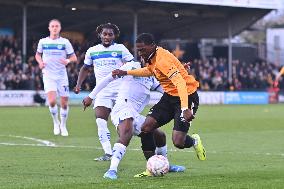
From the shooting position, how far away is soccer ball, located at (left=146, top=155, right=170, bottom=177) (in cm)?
1023

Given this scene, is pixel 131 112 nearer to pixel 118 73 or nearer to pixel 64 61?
pixel 118 73

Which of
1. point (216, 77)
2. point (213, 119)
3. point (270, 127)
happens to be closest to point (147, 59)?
point (270, 127)

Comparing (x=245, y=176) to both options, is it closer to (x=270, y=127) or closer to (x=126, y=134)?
(x=126, y=134)

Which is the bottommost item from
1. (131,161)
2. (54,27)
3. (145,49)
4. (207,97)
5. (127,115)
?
(207,97)

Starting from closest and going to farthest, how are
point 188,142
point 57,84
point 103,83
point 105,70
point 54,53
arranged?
point 188,142 → point 103,83 → point 105,70 → point 54,53 → point 57,84

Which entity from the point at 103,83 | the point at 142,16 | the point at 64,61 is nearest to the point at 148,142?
the point at 103,83

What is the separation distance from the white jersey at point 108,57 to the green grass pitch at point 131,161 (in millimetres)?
1544

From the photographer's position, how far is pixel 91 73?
3897 centimetres

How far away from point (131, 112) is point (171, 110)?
0.61 m

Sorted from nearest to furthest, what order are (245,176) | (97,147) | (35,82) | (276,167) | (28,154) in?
(245,176), (276,167), (28,154), (97,147), (35,82)

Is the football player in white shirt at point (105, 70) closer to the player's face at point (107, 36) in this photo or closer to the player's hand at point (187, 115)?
the player's face at point (107, 36)

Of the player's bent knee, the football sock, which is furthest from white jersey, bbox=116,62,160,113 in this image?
the football sock

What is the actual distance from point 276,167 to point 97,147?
15.9ft

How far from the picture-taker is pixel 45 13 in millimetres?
49438
